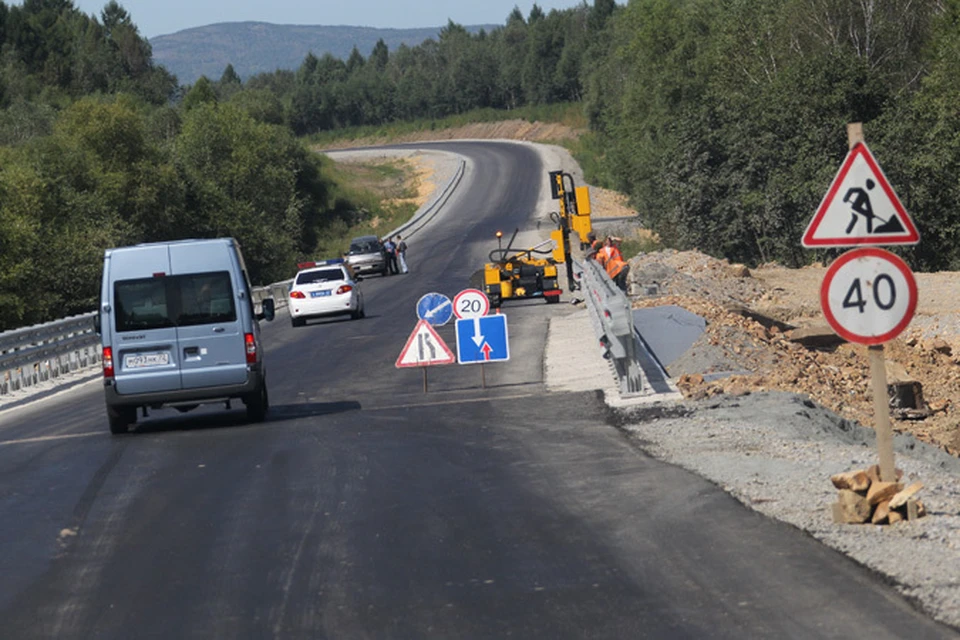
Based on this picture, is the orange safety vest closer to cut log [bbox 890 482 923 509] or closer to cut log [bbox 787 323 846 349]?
cut log [bbox 787 323 846 349]

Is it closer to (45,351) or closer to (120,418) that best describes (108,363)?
(120,418)

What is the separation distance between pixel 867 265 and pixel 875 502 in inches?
59.8

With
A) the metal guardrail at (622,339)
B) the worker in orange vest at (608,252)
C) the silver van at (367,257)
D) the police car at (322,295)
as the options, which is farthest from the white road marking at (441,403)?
the silver van at (367,257)

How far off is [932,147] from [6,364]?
31540mm

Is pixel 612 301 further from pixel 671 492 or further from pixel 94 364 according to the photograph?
pixel 94 364

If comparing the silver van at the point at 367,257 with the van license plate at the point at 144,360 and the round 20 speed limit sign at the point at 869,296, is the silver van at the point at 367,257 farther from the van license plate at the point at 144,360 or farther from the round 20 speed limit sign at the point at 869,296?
the round 20 speed limit sign at the point at 869,296

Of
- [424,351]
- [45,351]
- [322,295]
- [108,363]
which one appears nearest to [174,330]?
[108,363]

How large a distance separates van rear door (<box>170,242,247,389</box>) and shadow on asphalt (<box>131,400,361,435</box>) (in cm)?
82

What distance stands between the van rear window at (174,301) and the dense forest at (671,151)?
3285cm

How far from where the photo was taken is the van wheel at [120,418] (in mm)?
17500

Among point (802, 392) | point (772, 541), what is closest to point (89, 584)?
point (772, 541)

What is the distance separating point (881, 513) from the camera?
895cm

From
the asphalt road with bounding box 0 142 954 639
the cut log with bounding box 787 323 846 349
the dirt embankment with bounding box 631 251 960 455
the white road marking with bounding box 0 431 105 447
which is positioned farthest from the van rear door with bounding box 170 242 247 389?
the cut log with bounding box 787 323 846 349

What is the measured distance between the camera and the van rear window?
1753cm
